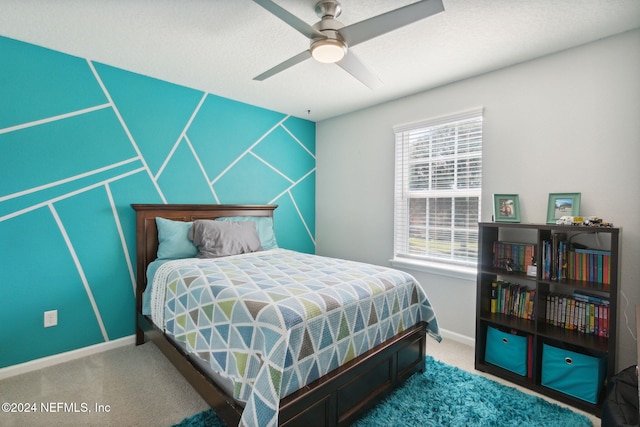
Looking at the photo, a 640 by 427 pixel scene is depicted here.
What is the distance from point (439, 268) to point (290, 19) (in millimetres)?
2492

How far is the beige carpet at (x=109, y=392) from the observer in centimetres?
181

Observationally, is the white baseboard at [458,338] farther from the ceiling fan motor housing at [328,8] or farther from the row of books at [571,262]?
the ceiling fan motor housing at [328,8]

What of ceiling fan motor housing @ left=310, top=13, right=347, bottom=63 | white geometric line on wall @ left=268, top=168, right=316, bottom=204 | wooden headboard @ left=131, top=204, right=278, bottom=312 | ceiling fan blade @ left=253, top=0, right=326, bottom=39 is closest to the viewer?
ceiling fan blade @ left=253, top=0, right=326, bottom=39

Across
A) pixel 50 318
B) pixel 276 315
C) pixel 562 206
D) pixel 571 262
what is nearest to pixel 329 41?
pixel 276 315

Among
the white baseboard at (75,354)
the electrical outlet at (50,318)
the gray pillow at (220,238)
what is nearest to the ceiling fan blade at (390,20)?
the gray pillow at (220,238)

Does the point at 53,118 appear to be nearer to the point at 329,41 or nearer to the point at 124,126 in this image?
the point at 124,126

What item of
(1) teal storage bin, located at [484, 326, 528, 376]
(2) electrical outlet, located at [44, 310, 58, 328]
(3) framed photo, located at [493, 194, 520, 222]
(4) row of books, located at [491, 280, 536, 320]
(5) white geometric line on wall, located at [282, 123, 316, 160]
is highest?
(5) white geometric line on wall, located at [282, 123, 316, 160]

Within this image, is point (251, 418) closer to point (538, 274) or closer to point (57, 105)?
point (538, 274)

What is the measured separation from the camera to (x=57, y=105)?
2.42 metres

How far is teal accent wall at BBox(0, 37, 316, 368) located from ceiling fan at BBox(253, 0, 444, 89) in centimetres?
165

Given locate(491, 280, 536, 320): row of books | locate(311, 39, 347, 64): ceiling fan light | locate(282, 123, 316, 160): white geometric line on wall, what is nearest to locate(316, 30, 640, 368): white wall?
locate(491, 280, 536, 320): row of books

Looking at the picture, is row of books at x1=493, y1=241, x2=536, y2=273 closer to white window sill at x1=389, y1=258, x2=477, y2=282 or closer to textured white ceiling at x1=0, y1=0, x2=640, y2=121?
white window sill at x1=389, y1=258, x2=477, y2=282

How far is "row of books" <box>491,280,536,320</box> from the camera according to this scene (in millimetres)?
2318

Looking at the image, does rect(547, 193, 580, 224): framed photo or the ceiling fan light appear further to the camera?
rect(547, 193, 580, 224): framed photo
